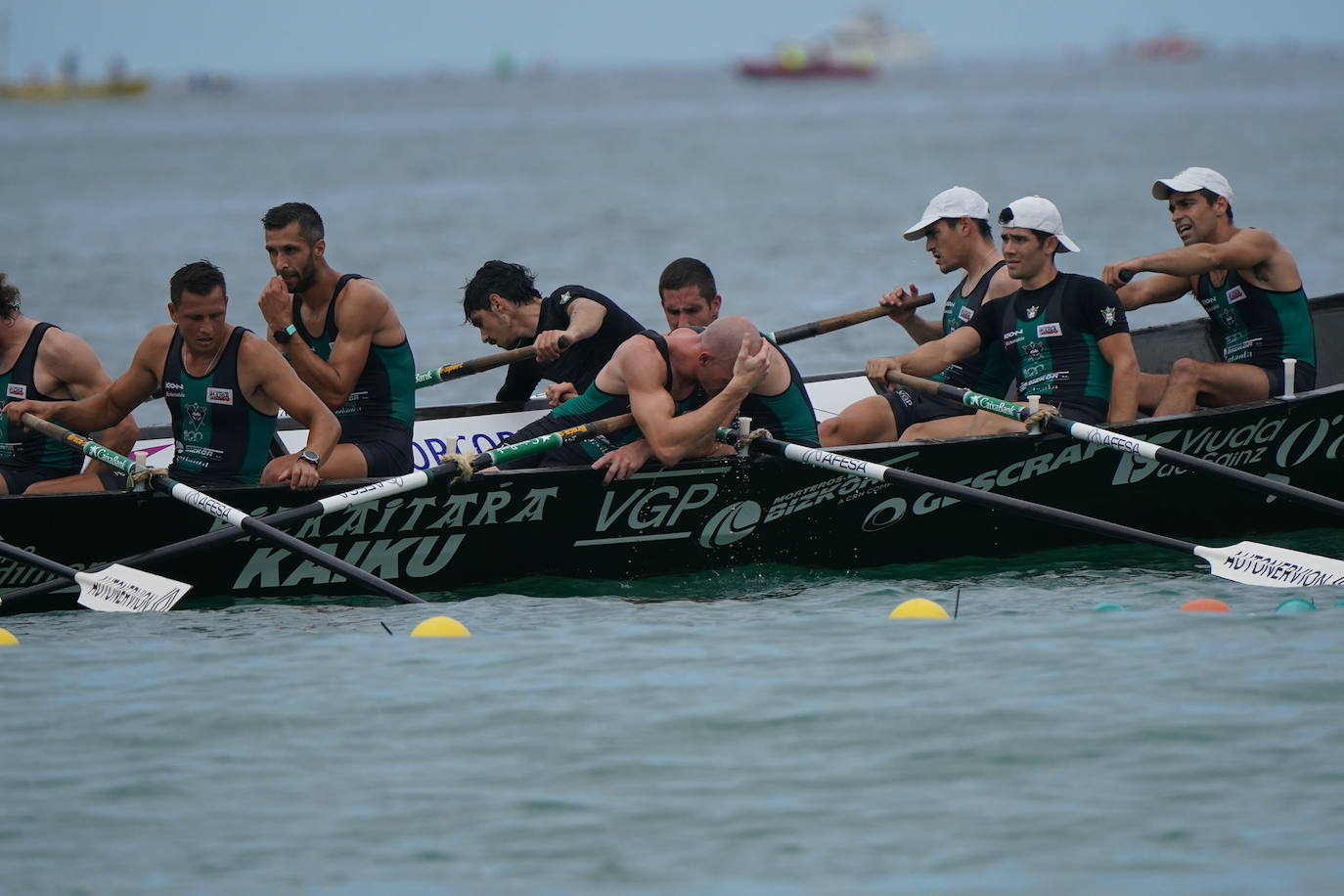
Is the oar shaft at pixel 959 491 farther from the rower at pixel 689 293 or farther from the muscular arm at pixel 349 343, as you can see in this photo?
the muscular arm at pixel 349 343

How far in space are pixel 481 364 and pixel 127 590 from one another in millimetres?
2812

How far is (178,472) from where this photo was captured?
→ 9.02m

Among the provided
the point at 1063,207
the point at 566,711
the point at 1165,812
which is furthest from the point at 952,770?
the point at 1063,207

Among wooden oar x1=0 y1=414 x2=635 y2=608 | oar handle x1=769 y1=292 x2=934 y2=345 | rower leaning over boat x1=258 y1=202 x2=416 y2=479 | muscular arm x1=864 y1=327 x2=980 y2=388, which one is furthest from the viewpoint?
oar handle x1=769 y1=292 x2=934 y2=345

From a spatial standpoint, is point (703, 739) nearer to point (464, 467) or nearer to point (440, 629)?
point (440, 629)

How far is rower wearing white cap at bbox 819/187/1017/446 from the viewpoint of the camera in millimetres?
9883

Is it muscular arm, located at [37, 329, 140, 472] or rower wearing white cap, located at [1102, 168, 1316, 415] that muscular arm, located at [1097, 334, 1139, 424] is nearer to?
rower wearing white cap, located at [1102, 168, 1316, 415]

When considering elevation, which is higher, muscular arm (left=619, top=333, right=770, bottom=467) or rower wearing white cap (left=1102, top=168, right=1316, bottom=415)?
rower wearing white cap (left=1102, top=168, right=1316, bottom=415)

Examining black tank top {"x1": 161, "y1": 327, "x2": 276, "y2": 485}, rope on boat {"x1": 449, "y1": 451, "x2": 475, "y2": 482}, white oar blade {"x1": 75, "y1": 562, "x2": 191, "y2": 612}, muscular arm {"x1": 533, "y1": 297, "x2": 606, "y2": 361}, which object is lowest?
white oar blade {"x1": 75, "y1": 562, "x2": 191, "y2": 612}

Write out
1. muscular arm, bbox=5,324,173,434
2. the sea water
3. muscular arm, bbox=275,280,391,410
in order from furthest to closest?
muscular arm, bbox=275,280,391,410
muscular arm, bbox=5,324,173,434
the sea water

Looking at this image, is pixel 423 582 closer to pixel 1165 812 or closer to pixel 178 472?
pixel 178 472

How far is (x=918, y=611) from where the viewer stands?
26.7 ft

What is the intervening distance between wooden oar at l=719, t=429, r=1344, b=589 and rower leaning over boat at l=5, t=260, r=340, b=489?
Result: 6.52ft

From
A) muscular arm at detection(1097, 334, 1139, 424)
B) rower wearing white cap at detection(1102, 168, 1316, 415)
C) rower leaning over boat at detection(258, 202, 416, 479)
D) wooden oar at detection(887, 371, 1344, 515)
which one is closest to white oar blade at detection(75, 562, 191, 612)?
rower leaning over boat at detection(258, 202, 416, 479)
